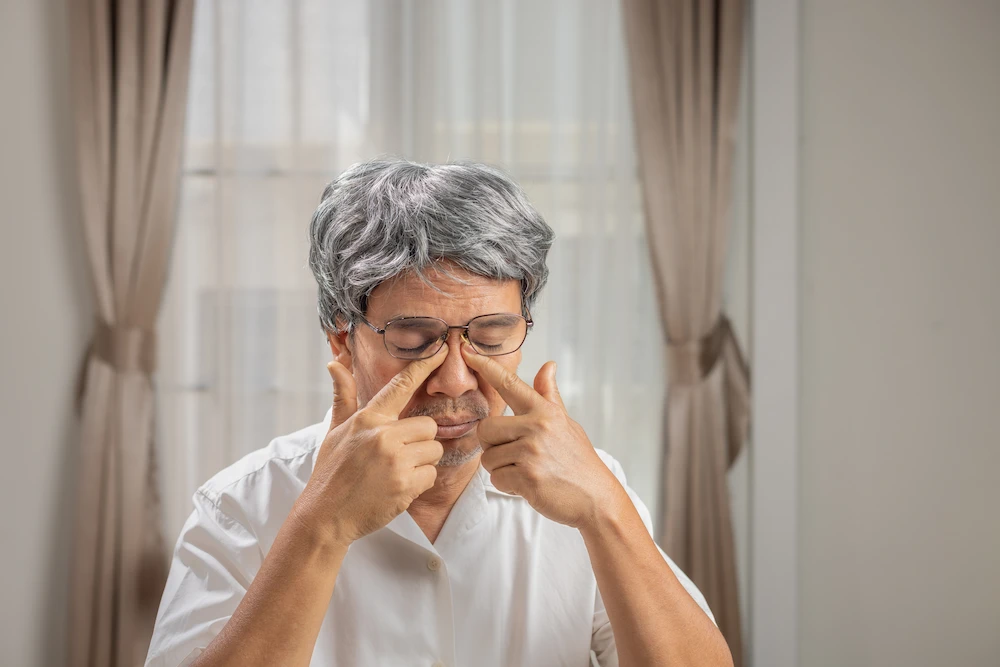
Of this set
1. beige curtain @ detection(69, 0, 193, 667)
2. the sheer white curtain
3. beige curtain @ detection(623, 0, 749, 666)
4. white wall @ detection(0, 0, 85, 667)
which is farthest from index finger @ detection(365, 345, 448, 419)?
white wall @ detection(0, 0, 85, 667)

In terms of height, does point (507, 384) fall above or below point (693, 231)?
below

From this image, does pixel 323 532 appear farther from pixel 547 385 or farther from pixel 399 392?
pixel 547 385

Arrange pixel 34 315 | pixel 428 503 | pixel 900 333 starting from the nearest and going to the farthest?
pixel 428 503 → pixel 900 333 → pixel 34 315

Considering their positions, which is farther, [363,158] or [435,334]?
[363,158]

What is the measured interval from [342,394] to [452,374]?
20cm

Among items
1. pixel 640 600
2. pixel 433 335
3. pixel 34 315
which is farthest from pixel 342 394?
pixel 34 315

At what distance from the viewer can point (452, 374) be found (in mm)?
1278

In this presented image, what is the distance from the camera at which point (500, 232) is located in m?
1.33

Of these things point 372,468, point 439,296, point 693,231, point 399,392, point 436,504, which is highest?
point 693,231

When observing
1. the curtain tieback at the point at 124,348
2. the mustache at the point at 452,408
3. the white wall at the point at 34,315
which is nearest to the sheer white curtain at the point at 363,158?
the curtain tieback at the point at 124,348

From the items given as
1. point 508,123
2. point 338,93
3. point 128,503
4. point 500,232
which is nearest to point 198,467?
point 128,503

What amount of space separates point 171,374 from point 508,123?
4.91 ft

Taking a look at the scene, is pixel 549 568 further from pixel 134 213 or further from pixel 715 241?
pixel 134 213

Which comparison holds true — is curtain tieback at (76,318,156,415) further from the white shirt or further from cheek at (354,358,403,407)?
cheek at (354,358,403,407)
